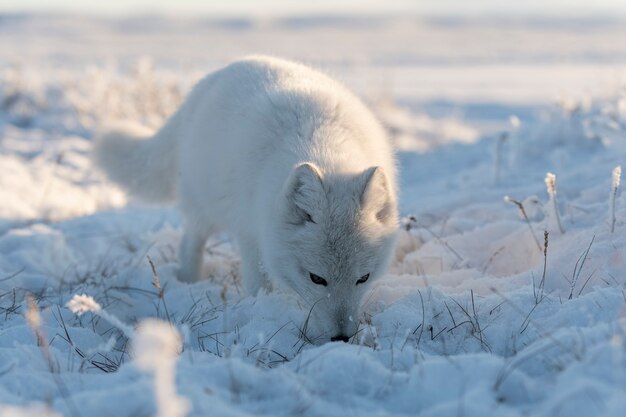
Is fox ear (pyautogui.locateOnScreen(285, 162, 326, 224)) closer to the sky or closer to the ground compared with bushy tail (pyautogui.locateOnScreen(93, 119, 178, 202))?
closer to the sky

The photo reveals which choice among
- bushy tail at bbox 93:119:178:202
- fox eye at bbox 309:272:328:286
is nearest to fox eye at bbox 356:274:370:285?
fox eye at bbox 309:272:328:286

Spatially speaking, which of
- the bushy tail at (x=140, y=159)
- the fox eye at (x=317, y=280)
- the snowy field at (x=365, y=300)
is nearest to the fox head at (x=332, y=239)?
the fox eye at (x=317, y=280)

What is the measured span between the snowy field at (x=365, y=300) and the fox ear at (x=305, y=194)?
51 cm

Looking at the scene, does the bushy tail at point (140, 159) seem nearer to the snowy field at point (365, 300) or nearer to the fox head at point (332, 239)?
the snowy field at point (365, 300)

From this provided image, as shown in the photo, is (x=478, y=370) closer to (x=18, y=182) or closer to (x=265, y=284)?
(x=265, y=284)

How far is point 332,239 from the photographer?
2975mm

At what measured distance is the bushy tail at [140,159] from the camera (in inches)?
186

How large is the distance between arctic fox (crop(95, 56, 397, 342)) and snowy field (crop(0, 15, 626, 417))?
21 centimetres

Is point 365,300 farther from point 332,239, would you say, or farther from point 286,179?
point 286,179

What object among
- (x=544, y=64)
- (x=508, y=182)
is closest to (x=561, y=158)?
(x=508, y=182)

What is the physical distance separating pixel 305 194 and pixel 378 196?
342 mm

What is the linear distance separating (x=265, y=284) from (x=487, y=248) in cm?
141

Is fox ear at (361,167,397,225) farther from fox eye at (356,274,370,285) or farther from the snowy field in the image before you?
the snowy field

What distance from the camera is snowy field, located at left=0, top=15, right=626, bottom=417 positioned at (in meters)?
2.02
